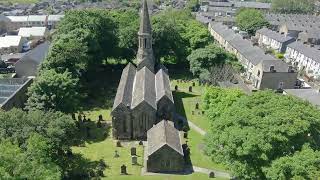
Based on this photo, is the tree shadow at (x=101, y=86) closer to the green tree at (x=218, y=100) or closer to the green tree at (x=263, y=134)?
the green tree at (x=218, y=100)

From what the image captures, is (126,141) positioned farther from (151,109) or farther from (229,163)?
(229,163)

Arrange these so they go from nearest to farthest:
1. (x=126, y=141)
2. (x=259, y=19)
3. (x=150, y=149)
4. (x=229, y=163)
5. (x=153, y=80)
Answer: (x=229, y=163) → (x=150, y=149) → (x=126, y=141) → (x=153, y=80) → (x=259, y=19)

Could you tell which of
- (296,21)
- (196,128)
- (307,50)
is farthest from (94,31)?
(296,21)

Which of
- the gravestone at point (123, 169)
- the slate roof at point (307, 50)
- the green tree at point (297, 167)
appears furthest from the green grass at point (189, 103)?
the slate roof at point (307, 50)

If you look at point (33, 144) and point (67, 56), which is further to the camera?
point (67, 56)

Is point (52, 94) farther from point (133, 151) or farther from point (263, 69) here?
point (263, 69)

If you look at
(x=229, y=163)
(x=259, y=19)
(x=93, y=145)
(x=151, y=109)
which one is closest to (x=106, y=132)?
(x=93, y=145)
